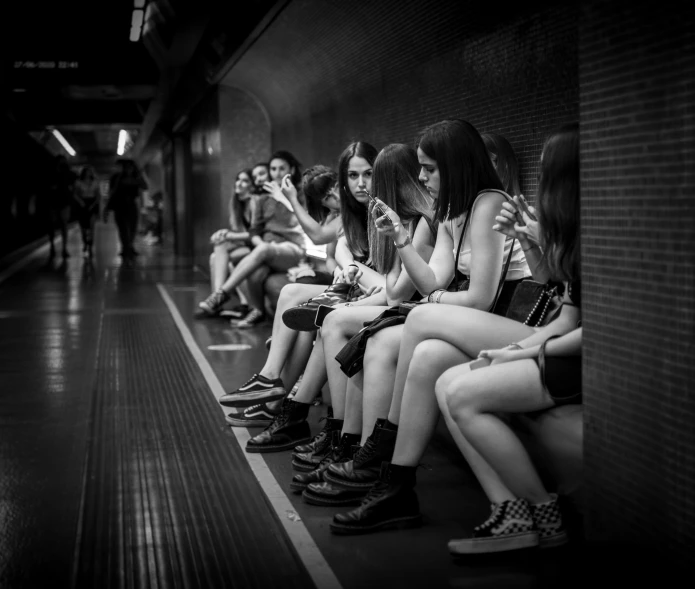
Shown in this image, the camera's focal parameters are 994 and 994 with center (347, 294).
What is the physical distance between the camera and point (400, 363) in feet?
Answer: 10.8

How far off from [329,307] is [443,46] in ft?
7.46

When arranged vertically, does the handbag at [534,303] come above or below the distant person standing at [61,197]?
below

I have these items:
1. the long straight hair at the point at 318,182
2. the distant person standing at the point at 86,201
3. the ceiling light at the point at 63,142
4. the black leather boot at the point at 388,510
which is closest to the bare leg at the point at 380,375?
the black leather boot at the point at 388,510

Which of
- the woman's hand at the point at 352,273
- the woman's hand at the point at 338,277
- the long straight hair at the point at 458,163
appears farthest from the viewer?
the woman's hand at the point at 338,277

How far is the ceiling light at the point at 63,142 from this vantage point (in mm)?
32175

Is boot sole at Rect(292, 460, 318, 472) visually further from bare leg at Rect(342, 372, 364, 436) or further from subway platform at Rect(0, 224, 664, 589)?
bare leg at Rect(342, 372, 364, 436)

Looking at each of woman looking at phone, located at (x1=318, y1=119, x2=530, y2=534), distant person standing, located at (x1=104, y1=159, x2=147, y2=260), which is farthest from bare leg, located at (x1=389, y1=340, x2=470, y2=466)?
distant person standing, located at (x1=104, y1=159, x2=147, y2=260)

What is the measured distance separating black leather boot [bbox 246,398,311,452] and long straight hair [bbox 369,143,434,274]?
705mm

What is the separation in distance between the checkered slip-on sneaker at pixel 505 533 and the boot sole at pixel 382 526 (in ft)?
1.04

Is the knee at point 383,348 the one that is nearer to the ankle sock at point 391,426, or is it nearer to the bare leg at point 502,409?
the ankle sock at point 391,426

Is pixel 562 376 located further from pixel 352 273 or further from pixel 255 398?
pixel 255 398

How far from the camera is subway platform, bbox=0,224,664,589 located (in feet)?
9.27

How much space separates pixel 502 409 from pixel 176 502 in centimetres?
134

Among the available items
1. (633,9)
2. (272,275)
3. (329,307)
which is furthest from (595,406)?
(272,275)
